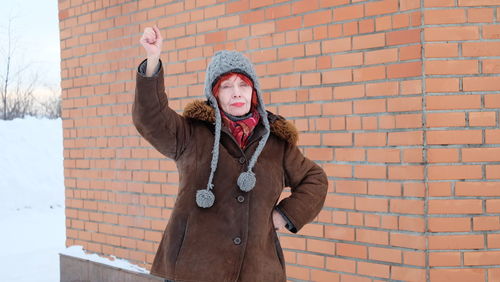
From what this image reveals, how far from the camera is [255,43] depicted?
367 centimetres

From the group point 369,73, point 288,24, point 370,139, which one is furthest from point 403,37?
point 288,24

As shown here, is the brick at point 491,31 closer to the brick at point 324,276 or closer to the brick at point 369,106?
the brick at point 369,106

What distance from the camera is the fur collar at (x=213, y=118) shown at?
2.29 m

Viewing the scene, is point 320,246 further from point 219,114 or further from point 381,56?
point 219,114

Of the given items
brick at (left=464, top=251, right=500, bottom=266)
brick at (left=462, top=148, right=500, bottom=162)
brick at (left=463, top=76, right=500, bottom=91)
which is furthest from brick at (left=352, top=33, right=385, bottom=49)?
brick at (left=464, top=251, right=500, bottom=266)

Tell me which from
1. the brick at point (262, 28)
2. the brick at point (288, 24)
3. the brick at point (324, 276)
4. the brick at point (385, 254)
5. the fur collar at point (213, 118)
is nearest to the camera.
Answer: the fur collar at point (213, 118)

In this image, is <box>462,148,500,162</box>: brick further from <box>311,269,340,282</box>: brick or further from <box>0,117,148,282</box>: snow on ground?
<box>0,117,148,282</box>: snow on ground

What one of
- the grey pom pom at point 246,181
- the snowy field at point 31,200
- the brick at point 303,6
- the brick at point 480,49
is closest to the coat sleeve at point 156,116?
the grey pom pom at point 246,181

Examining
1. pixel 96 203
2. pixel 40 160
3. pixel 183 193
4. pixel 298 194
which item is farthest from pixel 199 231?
pixel 40 160

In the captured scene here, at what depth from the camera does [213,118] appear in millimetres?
2297

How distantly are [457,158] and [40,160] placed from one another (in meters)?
13.0

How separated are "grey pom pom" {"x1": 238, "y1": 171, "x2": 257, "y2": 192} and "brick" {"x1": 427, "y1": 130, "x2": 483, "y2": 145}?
1105 mm

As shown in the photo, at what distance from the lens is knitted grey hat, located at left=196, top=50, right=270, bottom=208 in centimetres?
220

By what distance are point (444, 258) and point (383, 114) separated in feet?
2.64
